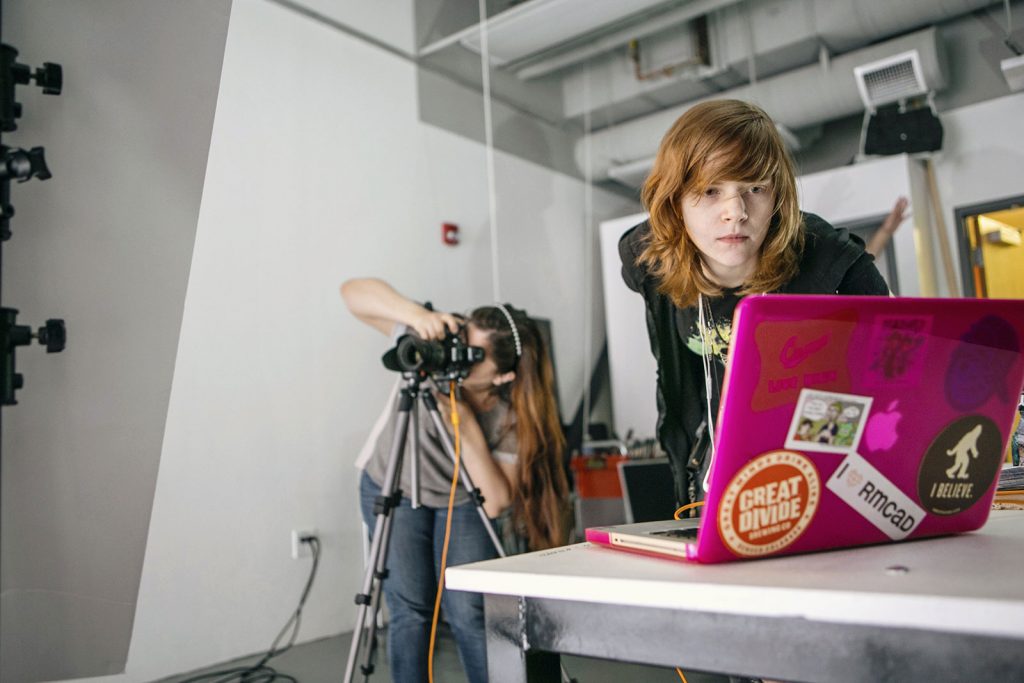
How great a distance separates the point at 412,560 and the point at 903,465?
4.95ft

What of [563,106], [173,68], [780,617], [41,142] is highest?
[563,106]

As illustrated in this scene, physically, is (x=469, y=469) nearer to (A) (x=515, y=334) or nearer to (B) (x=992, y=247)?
(A) (x=515, y=334)

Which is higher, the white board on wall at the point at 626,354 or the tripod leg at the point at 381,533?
the white board on wall at the point at 626,354

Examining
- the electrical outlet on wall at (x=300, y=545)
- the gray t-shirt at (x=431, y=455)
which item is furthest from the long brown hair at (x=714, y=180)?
the electrical outlet on wall at (x=300, y=545)

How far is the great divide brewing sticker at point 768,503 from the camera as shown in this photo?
24.8 inches

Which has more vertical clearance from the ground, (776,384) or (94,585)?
(776,384)

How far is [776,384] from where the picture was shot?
0.61m

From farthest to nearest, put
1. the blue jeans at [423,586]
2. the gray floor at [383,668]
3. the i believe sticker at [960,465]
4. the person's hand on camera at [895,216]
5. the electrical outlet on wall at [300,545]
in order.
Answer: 1. the person's hand on camera at [895,216]
2. the electrical outlet on wall at [300,545]
3. the blue jeans at [423,586]
4. the gray floor at [383,668]
5. the i believe sticker at [960,465]

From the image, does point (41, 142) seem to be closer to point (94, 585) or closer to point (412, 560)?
point (94, 585)

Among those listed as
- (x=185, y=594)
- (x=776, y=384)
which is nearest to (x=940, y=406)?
(x=776, y=384)

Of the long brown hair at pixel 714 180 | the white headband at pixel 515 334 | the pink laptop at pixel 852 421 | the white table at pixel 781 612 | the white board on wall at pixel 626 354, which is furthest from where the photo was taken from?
the white board on wall at pixel 626 354

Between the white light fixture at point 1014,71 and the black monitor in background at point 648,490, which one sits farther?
the black monitor in background at point 648,490

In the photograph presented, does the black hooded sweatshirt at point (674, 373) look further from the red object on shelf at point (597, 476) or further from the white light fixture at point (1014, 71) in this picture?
the red object on shelf at point (597, 476)

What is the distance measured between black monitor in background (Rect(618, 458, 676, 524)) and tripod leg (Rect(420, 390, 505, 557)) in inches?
27.9
